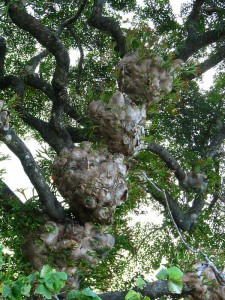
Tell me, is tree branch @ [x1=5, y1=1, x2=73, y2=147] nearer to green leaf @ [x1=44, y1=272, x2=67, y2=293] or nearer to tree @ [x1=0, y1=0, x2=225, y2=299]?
tree @ [x1=0, y1=0, x2=225, y2=299]

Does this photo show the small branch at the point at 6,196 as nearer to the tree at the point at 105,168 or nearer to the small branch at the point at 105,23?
the tree at the point at 105,168

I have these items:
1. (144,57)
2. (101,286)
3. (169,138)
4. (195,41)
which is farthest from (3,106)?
(169,138)

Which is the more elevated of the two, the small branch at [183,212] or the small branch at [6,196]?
the small branch at [183,212]

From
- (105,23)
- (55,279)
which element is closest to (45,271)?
(55,279)

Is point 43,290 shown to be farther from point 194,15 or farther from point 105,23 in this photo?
point 194,15

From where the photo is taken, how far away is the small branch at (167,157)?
17.0 feet

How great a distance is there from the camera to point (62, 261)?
12.0 ft

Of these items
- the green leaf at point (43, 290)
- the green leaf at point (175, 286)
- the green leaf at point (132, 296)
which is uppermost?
the green leaf at point (175, 286)

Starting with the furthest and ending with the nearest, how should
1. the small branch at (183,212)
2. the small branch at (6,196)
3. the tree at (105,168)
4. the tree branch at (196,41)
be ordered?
the tree branch at (196,41)
the small branch at (183,212)
the small branch at (6,196)
the tree at (105,168)

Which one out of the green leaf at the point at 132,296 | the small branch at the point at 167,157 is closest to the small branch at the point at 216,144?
the small branch at the point at 167,157

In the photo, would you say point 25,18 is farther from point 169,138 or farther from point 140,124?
point 169,138

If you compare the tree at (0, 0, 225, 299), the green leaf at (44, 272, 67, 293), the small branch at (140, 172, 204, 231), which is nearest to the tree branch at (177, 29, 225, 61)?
the tree at (0, 0, 225, 299)

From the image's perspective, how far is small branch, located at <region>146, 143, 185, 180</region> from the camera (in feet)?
17.0

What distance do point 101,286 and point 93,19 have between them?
321 centimetres
